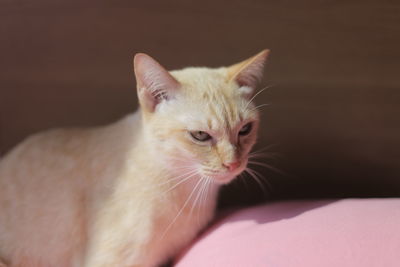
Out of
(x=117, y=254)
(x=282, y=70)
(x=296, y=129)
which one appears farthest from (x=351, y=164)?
(x=117, y=254)

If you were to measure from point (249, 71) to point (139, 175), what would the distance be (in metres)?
0.41

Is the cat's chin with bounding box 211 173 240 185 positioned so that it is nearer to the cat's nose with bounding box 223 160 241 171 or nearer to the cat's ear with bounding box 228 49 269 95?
the cat's nose with bounding box 223 160 241 171

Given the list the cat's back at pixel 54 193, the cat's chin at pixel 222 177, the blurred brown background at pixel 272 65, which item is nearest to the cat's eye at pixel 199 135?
the cat's chin at pixel 222 177

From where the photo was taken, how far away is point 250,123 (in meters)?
1.26

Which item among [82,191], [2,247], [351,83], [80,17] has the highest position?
[80,17]

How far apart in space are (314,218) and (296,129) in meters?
0.50

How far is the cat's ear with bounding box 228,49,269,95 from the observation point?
4.02ft

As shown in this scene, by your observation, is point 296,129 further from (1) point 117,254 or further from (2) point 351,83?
(1) point 117,254

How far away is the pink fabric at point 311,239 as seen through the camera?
1007mm

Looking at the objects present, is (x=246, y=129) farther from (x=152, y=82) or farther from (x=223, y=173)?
(x=152, y=82)

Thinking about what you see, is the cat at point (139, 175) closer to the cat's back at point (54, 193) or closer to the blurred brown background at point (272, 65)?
the cat's back at point (54, 193)

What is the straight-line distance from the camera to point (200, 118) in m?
1.18

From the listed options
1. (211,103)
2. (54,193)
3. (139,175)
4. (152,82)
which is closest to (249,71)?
(211,103)

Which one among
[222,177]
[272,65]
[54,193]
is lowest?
[54,193]
